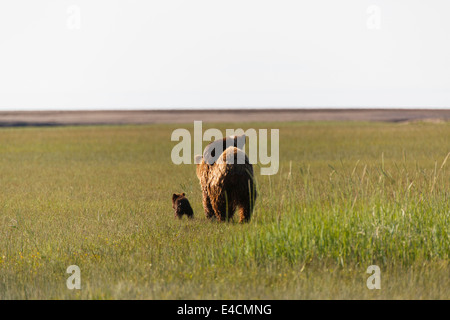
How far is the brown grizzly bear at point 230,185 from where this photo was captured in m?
9.55

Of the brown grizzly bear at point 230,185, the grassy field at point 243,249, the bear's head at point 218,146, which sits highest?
the bear's head at point 218,146

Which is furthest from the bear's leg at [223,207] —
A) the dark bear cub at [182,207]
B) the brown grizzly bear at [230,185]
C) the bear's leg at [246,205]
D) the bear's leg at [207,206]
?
the dark bear cub at [182,207]

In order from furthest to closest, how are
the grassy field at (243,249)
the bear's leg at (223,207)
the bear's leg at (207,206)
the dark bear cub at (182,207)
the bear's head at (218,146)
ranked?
the dark bear cub at (182,207) → the bear's leg at (207,206) → the bear's head at (218,146) → the bear's leg at (223,207) → the grassy field at (243,249)

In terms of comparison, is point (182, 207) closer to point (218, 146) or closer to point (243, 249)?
point (218, 146)

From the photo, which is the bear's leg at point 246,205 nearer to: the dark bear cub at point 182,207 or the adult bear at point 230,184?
the adult bear at point 230,184

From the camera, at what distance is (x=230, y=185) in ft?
31.5

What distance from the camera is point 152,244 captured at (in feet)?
28.3

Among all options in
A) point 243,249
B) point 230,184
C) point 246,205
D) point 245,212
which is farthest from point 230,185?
point 243,249

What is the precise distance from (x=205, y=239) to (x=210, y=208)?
1.90m

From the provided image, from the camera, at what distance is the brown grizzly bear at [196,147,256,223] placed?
376 inches

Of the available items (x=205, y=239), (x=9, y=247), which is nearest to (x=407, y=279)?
(x=205, y=239)

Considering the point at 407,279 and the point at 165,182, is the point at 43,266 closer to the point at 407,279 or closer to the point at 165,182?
the point at 407,279

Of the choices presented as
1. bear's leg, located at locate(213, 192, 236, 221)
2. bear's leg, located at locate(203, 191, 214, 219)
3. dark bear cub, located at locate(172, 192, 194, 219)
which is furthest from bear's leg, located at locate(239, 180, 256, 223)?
dark bear cub, located at locate(172, 192, 194, 219)

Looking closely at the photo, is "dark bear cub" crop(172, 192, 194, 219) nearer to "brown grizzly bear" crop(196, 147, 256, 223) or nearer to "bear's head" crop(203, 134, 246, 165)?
"brown grizzly bear" crop(196, 147, 256, 223)
